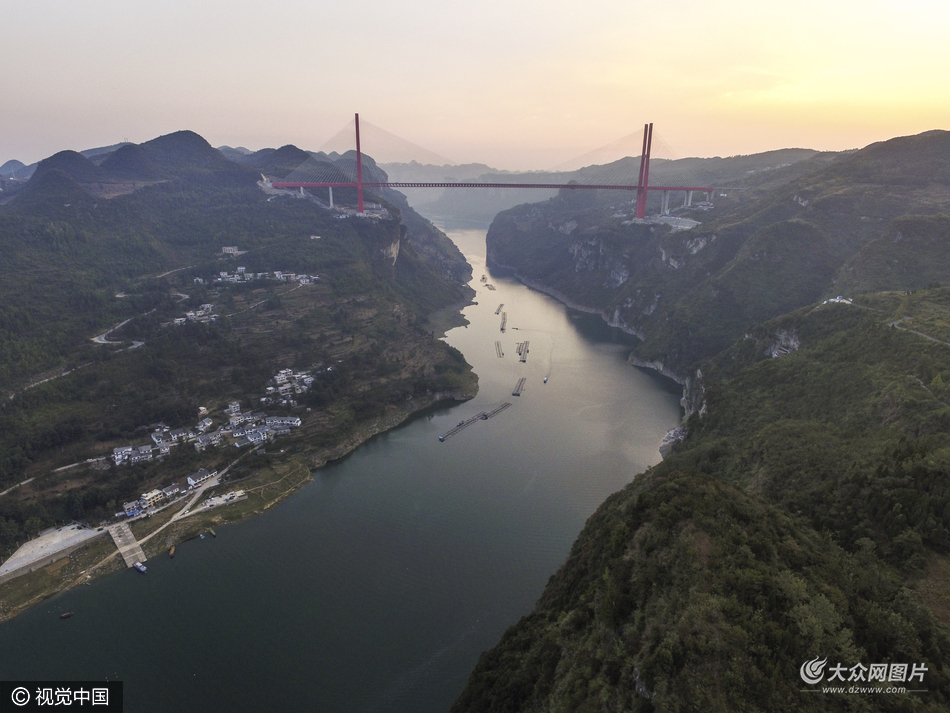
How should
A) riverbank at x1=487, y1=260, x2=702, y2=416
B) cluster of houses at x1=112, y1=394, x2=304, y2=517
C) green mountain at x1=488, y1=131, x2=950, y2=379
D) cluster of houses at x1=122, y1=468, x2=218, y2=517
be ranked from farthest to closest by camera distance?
green mountain at x1=488, y1=131, x2=950, y2=379 < riverbank at x1=487, y1=260, x2=702, y2=416 < cluster of houses at x1=112, y1=394, x2=304, y2=517 < cluster of houses at x1=122, y1=468, x2=218, y2=517

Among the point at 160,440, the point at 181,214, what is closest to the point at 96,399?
the point at 160,440

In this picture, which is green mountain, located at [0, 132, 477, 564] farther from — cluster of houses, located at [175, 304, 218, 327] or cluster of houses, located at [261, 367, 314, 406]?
cluster of houses, located at [261, 367, 314, 406]

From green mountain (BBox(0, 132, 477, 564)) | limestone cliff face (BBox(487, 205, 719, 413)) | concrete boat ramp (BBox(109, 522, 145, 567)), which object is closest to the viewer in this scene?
concrete boat ramp (BBox(109, 522, 145, 567))

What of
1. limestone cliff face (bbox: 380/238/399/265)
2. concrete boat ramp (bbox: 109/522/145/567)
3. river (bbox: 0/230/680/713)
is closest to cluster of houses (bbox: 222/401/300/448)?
river (bbox: 0/230/680/713)

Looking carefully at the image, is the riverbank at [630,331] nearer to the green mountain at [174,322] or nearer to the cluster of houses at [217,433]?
the green mountain at [174,322]

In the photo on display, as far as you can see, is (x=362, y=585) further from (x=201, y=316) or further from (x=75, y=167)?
(x=75, y=167)

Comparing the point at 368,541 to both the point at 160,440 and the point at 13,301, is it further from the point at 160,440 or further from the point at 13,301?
the point at 13,301
